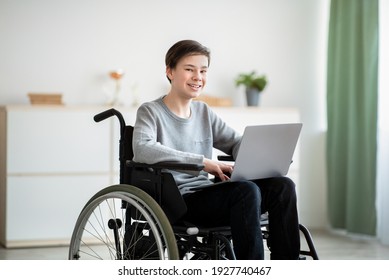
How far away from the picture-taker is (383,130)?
13.5ft

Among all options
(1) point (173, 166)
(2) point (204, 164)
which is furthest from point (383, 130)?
(1) point (173, 166)

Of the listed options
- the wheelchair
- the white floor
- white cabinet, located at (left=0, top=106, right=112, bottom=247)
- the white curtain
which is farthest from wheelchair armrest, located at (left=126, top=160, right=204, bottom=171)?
the white curtain

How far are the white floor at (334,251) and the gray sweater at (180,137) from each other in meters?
1.31

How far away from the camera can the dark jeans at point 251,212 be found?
7.47ft

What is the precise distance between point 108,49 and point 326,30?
1.43 m

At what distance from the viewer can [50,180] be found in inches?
164

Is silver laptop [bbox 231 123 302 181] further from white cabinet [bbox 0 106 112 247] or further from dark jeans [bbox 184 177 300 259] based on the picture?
Answer: white cabinet [bbox 0 106 112 247]

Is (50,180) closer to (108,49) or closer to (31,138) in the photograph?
(31,138)

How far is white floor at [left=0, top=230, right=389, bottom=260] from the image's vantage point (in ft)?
12.3

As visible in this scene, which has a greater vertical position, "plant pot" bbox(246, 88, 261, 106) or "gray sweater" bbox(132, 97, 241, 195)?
"plant pot" bbox(246, 88, 261, 106)

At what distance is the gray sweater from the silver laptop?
14cm

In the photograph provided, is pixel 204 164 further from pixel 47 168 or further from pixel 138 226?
pixel 47 168

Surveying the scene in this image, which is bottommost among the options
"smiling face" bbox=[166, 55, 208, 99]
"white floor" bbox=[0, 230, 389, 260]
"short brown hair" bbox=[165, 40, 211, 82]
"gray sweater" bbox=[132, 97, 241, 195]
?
"white floor" bbox=[0, 230, 389, 260]
